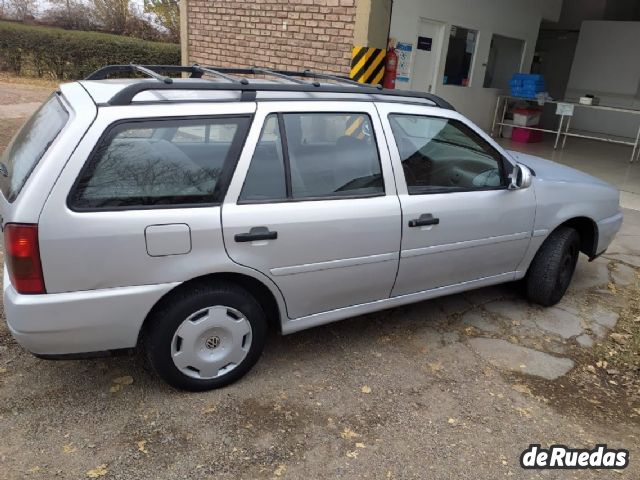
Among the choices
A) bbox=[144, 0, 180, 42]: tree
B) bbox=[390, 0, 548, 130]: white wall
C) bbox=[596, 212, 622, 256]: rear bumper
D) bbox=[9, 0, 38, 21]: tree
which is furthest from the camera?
bbox=[144, 0, 180, 42]: tree

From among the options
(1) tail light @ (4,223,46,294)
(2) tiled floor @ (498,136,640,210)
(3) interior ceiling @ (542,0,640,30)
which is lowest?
(2) tiled floor @ (498,136,640,210)

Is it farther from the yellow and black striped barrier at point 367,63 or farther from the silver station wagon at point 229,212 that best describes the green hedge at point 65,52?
the silver station wagon at point 229,212

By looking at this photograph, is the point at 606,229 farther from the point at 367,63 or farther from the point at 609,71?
the point at 609,71

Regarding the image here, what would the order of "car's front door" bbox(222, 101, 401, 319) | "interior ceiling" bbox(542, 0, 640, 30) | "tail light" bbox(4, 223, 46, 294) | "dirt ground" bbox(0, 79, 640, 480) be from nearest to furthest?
1. "tail light" bbox(4, 223, 46, 294)
2. "dirt ground" bbox(0, 79, 640, 480)
3. "car's front door" bbox(222, 101, 401, 319)
4. "interior ceiling" bbox(542, 0, 640, 30)

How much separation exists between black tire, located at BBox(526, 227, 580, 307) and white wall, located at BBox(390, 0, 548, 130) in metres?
4.72

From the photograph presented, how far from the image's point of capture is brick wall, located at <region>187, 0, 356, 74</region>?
759 centimetres

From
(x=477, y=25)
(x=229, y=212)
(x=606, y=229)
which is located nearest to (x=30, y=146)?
(x=229, y=212)

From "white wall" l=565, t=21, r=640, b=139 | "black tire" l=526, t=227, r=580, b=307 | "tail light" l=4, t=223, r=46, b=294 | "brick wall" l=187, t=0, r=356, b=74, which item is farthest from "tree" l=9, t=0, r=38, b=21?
"black tire" l=526, t=227, r=580, b=307

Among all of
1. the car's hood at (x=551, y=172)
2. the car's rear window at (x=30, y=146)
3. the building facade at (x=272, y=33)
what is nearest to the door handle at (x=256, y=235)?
the car's rear window at (x=30, y=146)

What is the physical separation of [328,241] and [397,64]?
19.0 feet

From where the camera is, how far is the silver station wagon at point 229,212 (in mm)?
2475

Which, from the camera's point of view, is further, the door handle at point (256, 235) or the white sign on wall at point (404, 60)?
the white sign on wall at point (404, 60)

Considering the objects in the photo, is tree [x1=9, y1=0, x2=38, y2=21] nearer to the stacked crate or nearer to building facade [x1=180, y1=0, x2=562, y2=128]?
building facade [x1=180, y1=0, x2=562, y2=128]

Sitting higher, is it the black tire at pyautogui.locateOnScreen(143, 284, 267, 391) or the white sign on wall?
the white sign on wall
